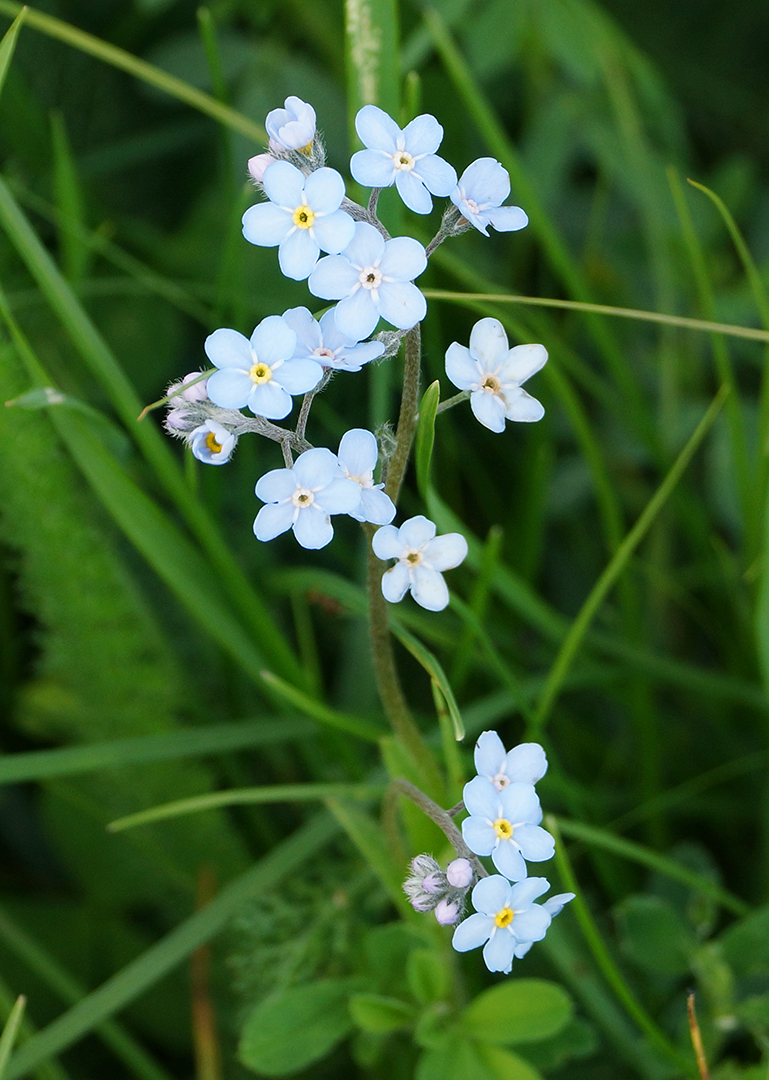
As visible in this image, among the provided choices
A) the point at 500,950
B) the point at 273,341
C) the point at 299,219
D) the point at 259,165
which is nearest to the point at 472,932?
the point at 500,950

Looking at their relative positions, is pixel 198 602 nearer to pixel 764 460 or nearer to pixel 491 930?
pixel 491 930

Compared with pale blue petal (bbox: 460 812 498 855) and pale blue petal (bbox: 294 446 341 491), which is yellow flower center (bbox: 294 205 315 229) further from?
pale blue petal (bbox: 460 812 498 855)

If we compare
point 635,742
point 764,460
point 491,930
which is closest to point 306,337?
point 491,930

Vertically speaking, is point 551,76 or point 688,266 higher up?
point 551,76

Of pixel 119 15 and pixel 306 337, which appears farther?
pixel 119 15

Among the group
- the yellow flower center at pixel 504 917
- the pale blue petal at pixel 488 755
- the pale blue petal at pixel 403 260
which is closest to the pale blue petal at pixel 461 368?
the pale blue petal at pixel 403 260

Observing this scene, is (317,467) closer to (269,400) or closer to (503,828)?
(269,400)
